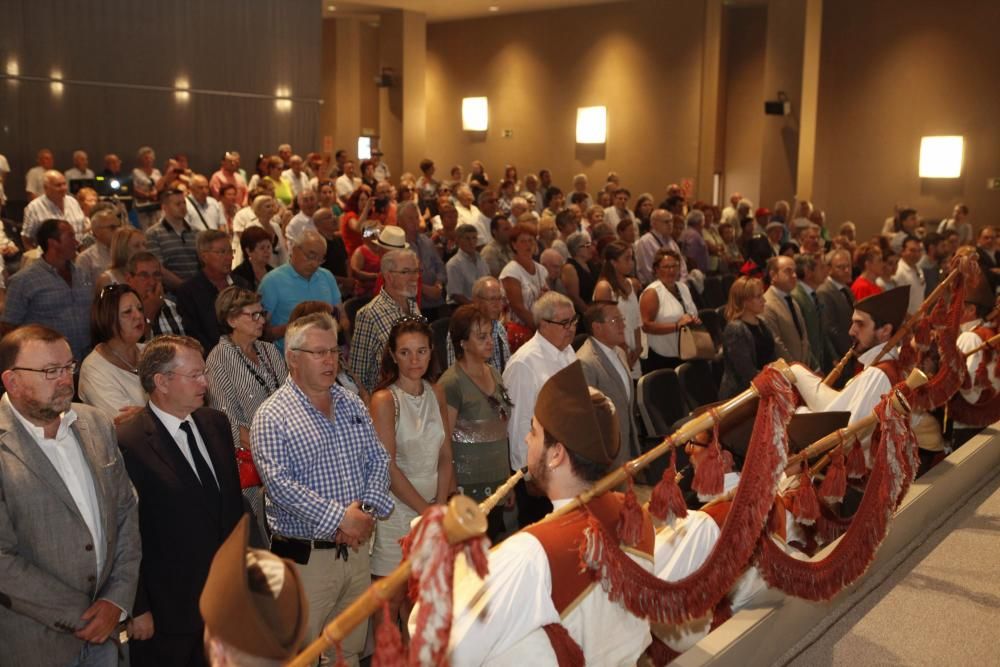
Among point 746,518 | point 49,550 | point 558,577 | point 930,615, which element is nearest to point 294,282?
point 49,550

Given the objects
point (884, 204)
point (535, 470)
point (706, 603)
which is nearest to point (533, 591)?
point (535, 470)

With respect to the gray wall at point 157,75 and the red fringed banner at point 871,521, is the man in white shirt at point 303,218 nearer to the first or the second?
the gray wall at point 157,75

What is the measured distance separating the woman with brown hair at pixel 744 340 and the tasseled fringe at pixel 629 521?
4.20 m

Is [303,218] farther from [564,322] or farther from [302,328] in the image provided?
[302,328]

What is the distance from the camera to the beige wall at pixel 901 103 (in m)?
19.0

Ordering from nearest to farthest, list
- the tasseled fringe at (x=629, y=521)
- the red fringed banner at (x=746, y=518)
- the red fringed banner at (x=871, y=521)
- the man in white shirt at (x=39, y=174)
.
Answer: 1. the tasseled fringe at (x=629, y=521)
2. the red fringed banner at (x=746, y=518)
3. the red fringed banner at (x=871, y=521)
4. the man in white shirt at (x=39, y=174)

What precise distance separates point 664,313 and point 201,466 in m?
5.25

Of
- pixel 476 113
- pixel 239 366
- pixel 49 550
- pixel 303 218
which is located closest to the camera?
pixel 49 550

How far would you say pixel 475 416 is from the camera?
5098 mm

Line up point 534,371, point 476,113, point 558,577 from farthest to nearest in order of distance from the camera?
point 476,113, point 534,371, point 558,577

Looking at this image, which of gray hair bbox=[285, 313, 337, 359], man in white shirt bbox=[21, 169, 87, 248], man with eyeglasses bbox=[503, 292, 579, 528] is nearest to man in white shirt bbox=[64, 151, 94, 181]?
man in white shirt bbox=[21, 169, 87, 248]

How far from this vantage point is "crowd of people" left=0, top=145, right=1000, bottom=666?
3.39 meters

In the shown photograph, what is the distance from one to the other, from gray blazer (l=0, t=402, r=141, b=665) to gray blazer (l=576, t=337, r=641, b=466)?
114 inches

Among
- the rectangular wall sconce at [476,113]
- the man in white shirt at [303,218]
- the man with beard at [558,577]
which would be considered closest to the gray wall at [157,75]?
the rectangular wall sconce at [476,113]
